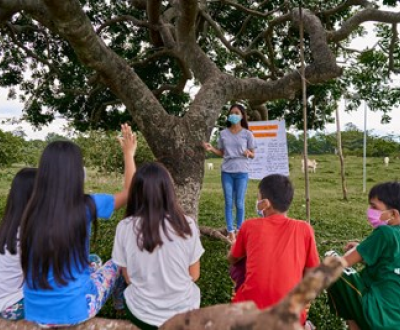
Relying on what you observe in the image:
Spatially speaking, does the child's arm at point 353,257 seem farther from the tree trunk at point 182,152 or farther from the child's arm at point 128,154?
the tree trunk at point 182,152

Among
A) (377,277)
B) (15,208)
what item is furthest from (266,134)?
(15,208)

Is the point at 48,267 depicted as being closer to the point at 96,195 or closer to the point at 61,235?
the point at 61,235

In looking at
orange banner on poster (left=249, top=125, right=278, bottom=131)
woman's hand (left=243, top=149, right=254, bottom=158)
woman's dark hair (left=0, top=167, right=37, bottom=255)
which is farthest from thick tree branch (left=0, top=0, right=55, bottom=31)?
orange banner on poster (left=249, top=125, right=278, bottom=131)

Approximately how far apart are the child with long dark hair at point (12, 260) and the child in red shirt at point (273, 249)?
4.61ft

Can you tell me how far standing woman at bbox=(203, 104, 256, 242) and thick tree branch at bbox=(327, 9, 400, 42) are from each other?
207 centimetres

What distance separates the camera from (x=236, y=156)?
15.4 feet

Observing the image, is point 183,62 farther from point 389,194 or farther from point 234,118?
point 389,194

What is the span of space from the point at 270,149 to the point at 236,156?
2.96ft

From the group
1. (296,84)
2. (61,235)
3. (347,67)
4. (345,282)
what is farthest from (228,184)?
(347,67)

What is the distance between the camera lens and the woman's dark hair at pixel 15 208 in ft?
7.46

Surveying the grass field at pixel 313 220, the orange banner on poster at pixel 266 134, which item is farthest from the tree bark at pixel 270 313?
the orange banner on poster at pixel 266 134

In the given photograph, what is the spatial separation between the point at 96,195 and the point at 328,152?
89.6 ft

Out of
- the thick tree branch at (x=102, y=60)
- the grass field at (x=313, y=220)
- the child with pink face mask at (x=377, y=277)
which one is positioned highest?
the thick tree branch at (x=102, y=60)

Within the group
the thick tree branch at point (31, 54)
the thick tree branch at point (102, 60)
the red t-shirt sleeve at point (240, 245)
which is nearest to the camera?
the red t-shirt sleeve at point (240, 245)
